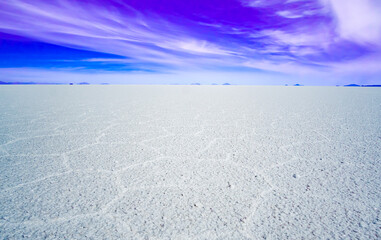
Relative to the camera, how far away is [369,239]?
1.01 meters

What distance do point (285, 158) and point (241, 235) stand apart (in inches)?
49.2

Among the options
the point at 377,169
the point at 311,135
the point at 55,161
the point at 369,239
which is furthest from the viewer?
the point at 311,135

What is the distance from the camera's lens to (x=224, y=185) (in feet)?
4.96

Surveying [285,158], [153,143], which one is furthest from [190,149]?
[285,158]

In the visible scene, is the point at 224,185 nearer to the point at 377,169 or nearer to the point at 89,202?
the point at 89,202

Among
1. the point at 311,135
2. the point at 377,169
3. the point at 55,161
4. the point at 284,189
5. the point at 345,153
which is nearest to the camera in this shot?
the point at 284,189

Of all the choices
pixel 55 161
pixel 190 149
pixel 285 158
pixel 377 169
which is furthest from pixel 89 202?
pixel 377 169

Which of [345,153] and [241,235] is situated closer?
[241,235]

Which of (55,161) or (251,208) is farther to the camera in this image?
(55,161)

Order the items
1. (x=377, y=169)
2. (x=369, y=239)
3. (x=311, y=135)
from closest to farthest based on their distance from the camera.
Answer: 1. (x=369, y=239)
2. (x=377, y=169)
3. (x=311, y=135)

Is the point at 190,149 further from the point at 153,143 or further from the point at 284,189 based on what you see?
the point at 284,189

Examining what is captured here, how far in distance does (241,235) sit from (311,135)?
8.07 ft

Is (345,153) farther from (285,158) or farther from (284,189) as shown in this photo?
(284,189)

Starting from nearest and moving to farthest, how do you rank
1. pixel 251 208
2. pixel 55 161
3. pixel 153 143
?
pixel 251 208, pixel 55 161, pixel 153 143
